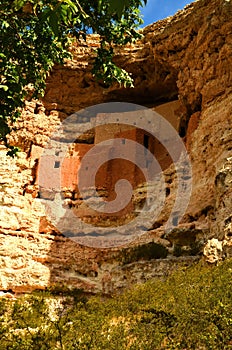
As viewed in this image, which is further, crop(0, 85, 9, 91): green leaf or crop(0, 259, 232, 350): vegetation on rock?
crop(0, 259, 232, 350): vegetation on rock

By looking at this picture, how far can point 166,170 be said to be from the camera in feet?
62.6

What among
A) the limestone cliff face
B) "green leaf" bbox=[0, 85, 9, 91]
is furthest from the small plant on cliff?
the limestone cliff face

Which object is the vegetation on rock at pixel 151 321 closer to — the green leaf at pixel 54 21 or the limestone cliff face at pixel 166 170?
the limestone cliff face at pixel 166 170

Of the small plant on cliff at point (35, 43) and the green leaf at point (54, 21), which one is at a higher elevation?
the small plant on cliff at point (35, 43)

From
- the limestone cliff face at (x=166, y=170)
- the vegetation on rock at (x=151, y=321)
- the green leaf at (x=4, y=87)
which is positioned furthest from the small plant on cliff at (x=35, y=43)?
the limestone cliff face at (x=166, y=170)

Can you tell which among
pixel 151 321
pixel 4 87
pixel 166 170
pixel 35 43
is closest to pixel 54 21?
pixel 4 87

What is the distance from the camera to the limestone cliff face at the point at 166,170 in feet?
51.7

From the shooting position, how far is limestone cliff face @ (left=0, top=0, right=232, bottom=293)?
621 inches

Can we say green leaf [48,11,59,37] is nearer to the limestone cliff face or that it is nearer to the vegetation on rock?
the vegetation on rock

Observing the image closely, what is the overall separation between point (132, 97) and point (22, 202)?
682 centimetres

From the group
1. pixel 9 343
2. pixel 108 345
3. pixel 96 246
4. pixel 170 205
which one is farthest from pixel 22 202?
pixel 108 345

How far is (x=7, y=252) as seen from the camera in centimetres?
1770

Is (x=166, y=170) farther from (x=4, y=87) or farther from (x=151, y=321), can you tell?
(x=4, y=87)

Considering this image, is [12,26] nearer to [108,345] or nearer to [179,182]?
[108,345]
